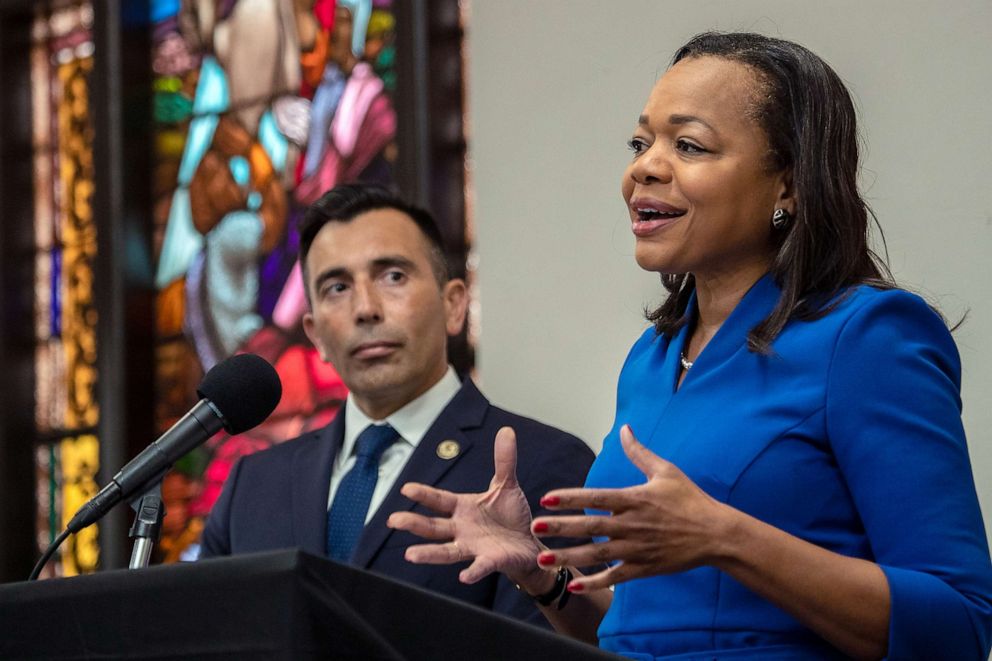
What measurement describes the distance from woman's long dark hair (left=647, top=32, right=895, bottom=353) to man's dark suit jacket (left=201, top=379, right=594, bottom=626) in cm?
107

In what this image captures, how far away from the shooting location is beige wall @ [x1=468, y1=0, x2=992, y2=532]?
3199 millimetres

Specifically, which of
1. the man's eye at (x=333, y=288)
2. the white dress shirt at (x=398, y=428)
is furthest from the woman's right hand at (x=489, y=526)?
the man's eye at (x=333, y=288)

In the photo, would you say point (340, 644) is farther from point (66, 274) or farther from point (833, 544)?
point (66, 274)

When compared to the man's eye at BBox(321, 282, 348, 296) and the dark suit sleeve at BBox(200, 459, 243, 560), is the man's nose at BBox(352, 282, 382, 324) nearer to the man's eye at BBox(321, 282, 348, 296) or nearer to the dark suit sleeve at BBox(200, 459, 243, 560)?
the man's eye at BBox(321, 282, 348, 296)

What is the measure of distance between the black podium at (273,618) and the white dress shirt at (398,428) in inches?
68.9

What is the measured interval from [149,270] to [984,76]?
3059 millimetres

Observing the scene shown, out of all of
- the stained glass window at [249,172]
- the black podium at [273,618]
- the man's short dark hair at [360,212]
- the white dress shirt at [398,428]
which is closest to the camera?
the black podium at [273,618]

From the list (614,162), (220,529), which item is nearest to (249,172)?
(614,162)

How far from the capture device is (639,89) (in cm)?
382

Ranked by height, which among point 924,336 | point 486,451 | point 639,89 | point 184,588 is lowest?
point 486,451

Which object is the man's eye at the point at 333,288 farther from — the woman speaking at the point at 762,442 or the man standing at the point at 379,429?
the woman speaking at the point at 762,442

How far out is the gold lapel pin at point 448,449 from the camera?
124 inches

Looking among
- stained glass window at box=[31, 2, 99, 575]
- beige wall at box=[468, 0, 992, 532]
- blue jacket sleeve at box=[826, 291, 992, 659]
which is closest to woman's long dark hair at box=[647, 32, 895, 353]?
blue jacket sleeve at box=[826, 291, 992, 659]

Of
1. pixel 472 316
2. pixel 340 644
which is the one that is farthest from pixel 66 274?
pixel 340 644
